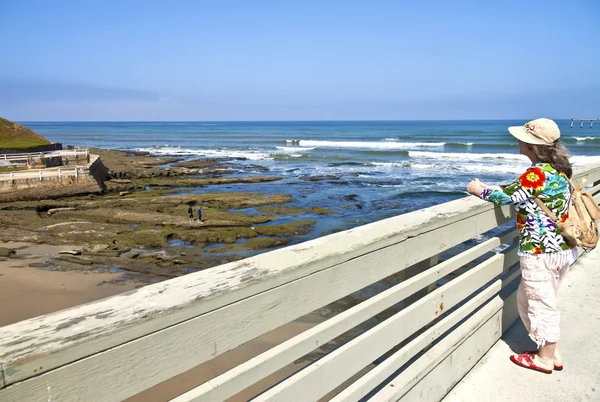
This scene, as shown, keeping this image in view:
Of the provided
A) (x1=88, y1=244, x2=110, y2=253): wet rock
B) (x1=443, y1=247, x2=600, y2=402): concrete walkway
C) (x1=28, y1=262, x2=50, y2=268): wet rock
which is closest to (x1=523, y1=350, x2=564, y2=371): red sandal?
(x1=443, y1=247, x2=600, y2=402): concrete walkway

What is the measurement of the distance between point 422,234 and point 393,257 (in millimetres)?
255

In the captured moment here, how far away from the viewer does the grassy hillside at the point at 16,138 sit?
29.2 meters

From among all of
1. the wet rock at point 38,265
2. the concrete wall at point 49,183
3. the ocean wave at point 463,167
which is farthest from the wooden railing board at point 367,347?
the ocean wave at point 463,167

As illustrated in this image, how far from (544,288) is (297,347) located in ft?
5.78

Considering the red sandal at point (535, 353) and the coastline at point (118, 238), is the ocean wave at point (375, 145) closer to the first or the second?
the coastline at point (118, 238)

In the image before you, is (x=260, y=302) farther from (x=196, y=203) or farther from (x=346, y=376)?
(x=196, y=203)

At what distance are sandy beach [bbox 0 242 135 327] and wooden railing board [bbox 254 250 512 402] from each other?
7810 mm

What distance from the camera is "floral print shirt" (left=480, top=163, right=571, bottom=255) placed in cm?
240

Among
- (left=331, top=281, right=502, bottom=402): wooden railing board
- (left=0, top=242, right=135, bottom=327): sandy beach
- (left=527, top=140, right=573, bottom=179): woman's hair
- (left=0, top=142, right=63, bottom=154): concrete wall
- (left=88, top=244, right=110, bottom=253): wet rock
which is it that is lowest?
(left=0, top=242, right=135, bottom=327): sandy beach

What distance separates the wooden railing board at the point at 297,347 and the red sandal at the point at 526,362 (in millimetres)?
952

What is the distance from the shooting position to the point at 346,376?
5.57ft

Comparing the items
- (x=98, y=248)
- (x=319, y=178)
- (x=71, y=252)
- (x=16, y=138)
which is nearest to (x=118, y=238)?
(x=98, y=248)

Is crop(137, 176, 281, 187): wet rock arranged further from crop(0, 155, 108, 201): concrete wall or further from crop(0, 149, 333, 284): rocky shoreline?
crop(0, 155, 108, 201): concrete wall

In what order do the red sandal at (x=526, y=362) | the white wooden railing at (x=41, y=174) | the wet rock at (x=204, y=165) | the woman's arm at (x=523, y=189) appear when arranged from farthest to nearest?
the wet rock at (x=204, y=165)
the white wooden railing at (x=41, y=174)
the red sandal at (x=526, y=362)
the woman's arm at (x=523, y=189)
